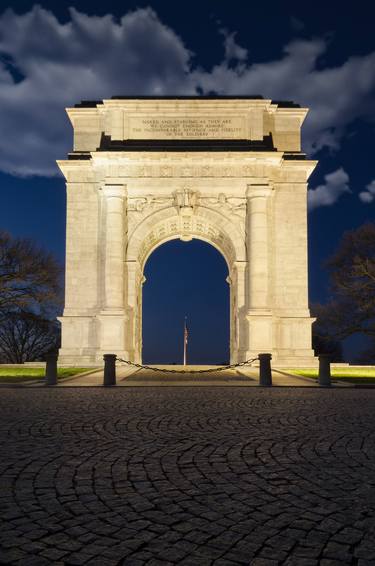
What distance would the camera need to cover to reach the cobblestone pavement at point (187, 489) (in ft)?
12.1

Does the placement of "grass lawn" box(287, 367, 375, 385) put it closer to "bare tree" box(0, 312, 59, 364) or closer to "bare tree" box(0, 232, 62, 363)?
"bare tree" box(0, 232, 62, 363)

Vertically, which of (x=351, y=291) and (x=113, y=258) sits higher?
(x=113, y=258)

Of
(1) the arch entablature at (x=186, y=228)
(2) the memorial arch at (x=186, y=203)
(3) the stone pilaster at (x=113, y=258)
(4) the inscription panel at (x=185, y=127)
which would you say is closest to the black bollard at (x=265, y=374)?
(2) the memorial arch at (x=186, y=203)

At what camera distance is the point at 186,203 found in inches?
1104

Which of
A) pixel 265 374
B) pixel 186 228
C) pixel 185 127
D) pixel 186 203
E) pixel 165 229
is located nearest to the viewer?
pixel 265 374

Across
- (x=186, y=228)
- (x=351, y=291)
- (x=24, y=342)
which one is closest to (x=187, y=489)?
(x=186, y=228)

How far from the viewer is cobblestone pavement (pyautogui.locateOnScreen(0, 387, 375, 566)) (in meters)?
3.67

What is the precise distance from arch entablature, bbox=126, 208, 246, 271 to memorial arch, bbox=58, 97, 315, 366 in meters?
0.08

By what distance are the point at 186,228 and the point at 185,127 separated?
18.8 ft

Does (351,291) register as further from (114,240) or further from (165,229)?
(114,240)

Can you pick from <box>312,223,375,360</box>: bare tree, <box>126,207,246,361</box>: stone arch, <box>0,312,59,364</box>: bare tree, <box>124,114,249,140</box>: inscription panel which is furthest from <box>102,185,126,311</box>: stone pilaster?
<box>0,312,59,364</box>: bare tree

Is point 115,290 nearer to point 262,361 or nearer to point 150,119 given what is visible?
point 150,119

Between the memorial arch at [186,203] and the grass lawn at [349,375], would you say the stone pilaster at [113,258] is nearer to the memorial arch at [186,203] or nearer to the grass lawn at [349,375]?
the memorial arch at [186,203]

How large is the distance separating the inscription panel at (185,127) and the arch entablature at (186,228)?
13.6ft
